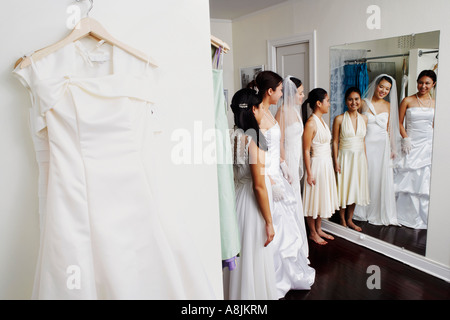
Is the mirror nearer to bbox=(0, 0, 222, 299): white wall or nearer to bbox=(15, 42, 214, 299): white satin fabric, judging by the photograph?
bbox=(0, 0, 222, 299): white wall

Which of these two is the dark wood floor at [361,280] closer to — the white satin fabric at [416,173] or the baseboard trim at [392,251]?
the baseboard trim at [392,251]

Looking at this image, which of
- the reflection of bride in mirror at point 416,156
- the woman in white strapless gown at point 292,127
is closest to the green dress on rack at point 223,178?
the woman in white strapless gown at point 292,127

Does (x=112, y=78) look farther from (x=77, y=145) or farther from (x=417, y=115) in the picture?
(x=417, y=115)

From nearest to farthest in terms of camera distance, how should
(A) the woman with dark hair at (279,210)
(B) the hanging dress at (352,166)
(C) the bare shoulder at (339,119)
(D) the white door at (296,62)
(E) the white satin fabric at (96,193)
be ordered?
1. (E) the white satin fabric at (96,193)
2. (A) the woman with dark hair at (279,210)
3. (B) the hanging dress at (352,166)
4. (C) the bare shoulder at (339,119)
5. (D) the white door at (296,62)

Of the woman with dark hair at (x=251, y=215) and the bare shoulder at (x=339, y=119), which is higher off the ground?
the bare shoulder at (x=339, y=119)

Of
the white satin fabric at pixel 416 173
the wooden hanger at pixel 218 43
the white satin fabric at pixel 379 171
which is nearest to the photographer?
Result: the wooden hanger at pixel 218 43

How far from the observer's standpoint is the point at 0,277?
0.98 m

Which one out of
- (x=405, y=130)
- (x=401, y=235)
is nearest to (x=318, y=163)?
(x=405, y=130)

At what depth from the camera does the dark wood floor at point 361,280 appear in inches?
90.4

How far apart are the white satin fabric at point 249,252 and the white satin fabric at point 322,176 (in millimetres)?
1300

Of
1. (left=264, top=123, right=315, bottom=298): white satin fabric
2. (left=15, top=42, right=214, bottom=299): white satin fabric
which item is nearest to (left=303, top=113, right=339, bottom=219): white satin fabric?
(left=264, top=123, right=315, bottom=298): white satin fabric

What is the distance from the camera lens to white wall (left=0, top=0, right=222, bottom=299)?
950mm

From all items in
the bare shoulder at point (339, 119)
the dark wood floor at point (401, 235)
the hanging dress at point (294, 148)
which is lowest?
the dark wood floor at point (401, 235)

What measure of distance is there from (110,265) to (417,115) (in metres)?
2.48
